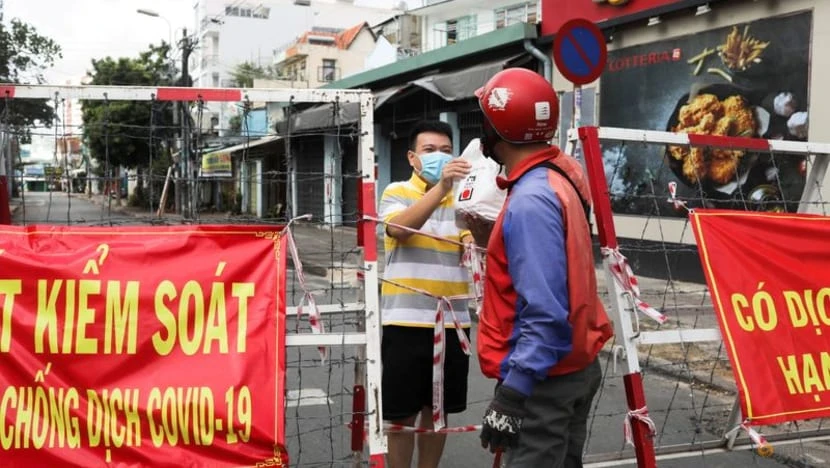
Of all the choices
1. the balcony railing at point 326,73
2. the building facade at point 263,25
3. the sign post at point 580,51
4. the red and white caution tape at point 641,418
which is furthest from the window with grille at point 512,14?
the building facade at point 263,25

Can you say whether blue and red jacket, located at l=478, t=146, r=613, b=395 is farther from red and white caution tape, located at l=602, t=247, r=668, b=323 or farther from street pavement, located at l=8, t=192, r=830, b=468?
street pavement, located at l=8, t=192, r=830, b=468

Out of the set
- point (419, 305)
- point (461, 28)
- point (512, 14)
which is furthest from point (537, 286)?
point (461, 28)

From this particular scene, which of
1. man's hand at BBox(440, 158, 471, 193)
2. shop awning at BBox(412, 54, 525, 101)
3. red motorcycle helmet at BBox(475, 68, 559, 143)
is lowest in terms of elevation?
man's hand at BBox(440, 158, 471, 193)

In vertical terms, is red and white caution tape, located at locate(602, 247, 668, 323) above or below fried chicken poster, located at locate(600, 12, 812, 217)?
below

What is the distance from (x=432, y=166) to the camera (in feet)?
11.9

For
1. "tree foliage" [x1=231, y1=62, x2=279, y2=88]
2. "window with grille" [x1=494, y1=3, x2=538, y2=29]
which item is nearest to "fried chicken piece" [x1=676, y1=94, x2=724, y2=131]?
"window with grille" [x1=494, y1=3, x2=538, y2=29]

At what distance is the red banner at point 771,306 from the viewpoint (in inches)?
134

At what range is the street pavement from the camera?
145 inches

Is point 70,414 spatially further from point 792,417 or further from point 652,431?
point 792,417

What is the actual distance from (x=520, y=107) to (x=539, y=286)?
24.0 inches

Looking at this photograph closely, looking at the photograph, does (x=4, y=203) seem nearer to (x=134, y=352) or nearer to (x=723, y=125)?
(x=134, y=352)

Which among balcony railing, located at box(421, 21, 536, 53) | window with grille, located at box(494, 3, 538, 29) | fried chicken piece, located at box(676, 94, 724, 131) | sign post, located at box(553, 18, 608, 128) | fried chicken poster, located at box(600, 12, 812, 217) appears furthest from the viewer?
balcony railing, located at box(421, 21, 536, 53)

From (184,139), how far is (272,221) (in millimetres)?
523

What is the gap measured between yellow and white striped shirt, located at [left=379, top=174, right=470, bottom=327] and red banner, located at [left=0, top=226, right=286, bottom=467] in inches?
30.3
